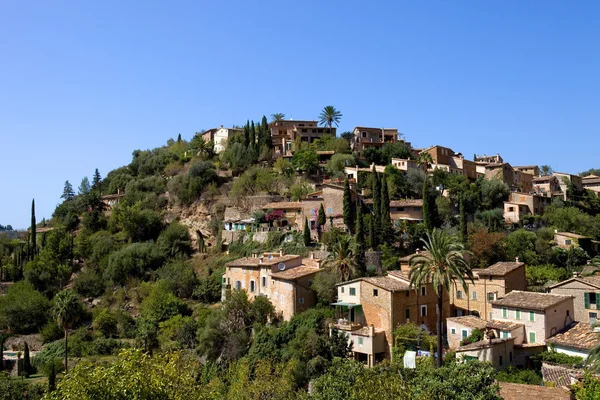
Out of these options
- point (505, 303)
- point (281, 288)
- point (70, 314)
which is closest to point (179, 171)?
point (70, 314)

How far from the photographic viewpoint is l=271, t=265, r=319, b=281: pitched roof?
46.2m

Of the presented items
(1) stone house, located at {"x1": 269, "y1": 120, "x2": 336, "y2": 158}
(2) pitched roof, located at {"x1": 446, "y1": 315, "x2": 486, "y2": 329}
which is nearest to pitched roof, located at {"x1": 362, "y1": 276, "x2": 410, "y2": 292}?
(2) pitched roof, located at {"x1": 446, "y1": 315, "x2": 486, "y2": 329}

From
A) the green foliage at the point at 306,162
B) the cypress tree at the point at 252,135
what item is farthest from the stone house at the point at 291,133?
the green foliage at the point at 306,162

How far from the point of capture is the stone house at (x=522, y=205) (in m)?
65.1

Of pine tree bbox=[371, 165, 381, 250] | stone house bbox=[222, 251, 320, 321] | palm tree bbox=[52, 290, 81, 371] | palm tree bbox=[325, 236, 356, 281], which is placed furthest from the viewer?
pine tree bbox=[371, 165, 381, 250]

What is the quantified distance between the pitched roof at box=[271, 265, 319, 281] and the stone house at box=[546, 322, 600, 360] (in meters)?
18.8

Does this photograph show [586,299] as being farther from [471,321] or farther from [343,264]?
[343,264]

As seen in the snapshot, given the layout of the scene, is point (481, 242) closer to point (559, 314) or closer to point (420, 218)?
point (420, 218)

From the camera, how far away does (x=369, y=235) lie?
52375 mm

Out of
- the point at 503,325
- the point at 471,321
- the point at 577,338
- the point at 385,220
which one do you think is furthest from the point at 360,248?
the point at 577,338

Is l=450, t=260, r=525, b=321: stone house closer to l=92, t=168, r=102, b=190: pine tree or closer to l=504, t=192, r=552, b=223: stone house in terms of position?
l=504, t=192, r=552, b=223: stone house

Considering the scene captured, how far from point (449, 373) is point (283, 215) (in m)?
41.4

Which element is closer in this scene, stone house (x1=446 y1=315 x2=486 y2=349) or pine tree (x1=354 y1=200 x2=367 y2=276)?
stone house (x1=446 y1=315 x2=486 y2=349)

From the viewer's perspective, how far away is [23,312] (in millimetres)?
63281
